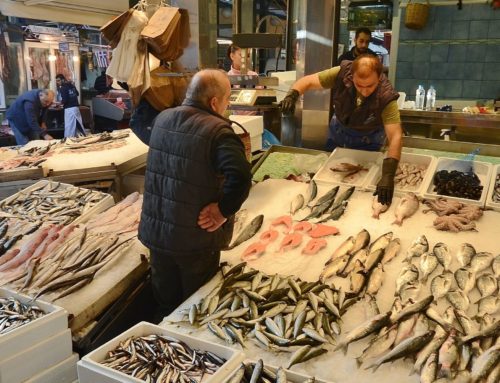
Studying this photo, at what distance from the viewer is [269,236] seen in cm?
337

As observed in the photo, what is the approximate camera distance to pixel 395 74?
393 inches

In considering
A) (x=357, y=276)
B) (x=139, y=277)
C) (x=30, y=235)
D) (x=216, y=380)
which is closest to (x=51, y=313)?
(x=139, y=277)

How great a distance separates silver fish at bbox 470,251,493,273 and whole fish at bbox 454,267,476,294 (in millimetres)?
63

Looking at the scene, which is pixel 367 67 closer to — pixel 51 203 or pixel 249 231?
pixel 249 231

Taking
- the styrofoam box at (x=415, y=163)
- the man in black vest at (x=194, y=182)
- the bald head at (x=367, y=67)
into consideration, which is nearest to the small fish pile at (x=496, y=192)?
the styrofoam box at (x=415, y=163)

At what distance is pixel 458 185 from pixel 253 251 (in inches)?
72.9

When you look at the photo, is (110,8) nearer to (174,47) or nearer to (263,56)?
(263,56)

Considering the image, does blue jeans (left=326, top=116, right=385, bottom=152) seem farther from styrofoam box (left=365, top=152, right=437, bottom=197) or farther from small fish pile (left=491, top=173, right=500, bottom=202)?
small fish pile (left=491, top=173, right=500, bottom=202)

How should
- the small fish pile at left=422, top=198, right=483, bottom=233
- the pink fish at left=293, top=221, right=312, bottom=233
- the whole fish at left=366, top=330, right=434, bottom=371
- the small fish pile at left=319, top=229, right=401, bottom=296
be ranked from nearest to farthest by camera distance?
the whole fish at left=366, top=330, right=434, bottom=371
the small fish pile at left=319, top=229, right=401, bottom=296
the small fish pile at left=422, top=198, right=483, bottom=233
the pink fish at left=293, top=221, right=312, bottom=233

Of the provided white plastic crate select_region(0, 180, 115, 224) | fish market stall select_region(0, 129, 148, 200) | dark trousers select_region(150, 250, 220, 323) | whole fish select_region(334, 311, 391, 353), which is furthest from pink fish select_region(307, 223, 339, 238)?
fish market stall select_region(0, 129, 148, 200)

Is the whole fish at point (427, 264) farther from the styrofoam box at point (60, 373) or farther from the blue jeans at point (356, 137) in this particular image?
the styrofoam box at point (60, 373)

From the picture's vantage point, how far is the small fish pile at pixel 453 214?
3.29 metres

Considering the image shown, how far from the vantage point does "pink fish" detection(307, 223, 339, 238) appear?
131 inches

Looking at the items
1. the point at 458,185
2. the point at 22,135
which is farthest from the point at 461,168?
the point at 22,135
